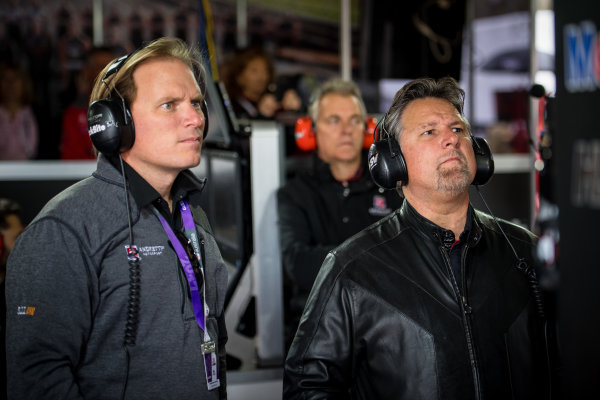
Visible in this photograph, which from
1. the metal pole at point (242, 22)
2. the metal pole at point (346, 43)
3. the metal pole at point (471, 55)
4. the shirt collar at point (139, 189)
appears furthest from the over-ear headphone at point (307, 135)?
the metal pole at point (242, 22)

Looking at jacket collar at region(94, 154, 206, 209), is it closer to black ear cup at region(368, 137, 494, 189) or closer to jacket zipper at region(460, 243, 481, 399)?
black ear cup at region(368, 137, 494, 189)

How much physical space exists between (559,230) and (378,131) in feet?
3.83

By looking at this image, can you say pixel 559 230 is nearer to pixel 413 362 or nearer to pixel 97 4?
pixel 413 362

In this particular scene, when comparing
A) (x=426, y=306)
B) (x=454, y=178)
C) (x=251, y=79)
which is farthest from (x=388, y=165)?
(x=251, y=79)

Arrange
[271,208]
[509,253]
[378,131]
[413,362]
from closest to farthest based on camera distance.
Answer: [413,362]
[509,253]
[378,131]
[271,208]

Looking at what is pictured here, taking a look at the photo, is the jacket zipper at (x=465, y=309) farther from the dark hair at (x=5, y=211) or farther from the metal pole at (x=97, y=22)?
the metal pole at (x=97, y=22)

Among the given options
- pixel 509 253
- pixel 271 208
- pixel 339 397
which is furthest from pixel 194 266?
pixel 271 208

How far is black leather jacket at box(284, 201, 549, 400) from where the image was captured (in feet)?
5.16

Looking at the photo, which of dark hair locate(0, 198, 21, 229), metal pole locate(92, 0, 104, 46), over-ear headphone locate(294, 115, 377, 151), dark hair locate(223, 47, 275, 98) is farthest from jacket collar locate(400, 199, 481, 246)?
metal pole locate(92, 0, 104, 46)

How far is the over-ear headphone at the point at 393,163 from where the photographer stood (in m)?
1.80

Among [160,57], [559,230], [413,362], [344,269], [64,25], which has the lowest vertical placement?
[413,362]

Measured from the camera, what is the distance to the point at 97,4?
7.08m

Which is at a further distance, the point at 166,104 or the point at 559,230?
the point at 166,104

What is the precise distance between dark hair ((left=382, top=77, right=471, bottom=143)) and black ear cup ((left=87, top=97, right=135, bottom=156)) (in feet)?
2.67
